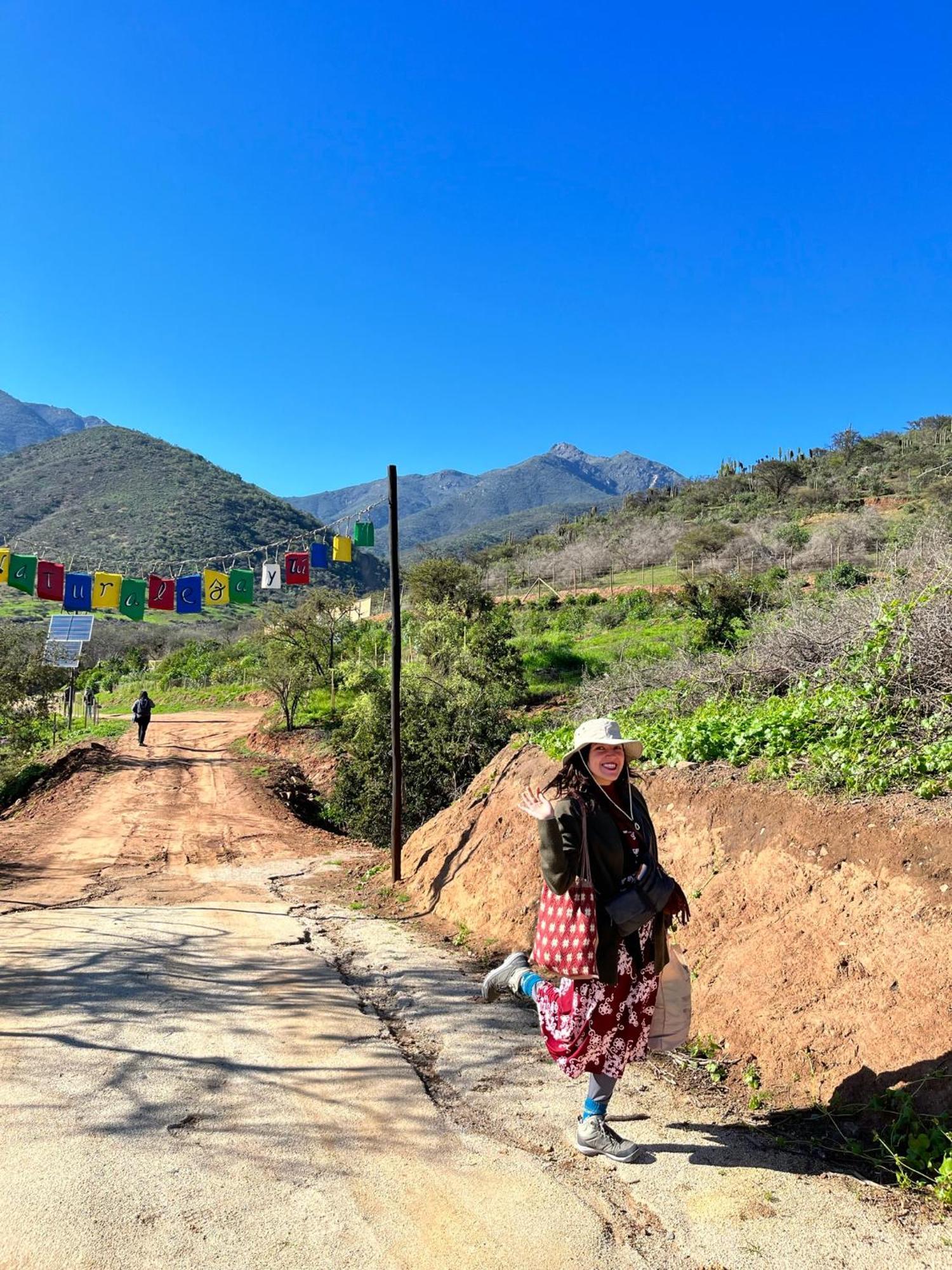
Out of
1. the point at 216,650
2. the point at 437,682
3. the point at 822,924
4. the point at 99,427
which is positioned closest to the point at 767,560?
the point at 437,682

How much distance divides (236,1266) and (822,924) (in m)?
3.17

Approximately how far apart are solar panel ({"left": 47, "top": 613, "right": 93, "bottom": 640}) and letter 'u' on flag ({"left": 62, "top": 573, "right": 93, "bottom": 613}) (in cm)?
904

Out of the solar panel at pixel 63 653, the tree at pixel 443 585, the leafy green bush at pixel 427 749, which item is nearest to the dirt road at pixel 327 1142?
the leafy green bush at pixel 427 749

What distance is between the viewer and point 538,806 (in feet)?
10.6

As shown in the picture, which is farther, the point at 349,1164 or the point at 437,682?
the point at 437,682

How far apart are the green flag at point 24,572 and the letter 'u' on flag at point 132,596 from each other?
155 centimetres

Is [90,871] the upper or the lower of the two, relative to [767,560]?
lower

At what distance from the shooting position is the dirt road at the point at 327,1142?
2686 millimetres

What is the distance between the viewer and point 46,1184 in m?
2.90

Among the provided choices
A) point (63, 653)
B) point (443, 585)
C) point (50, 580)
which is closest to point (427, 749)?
point (50, 580)

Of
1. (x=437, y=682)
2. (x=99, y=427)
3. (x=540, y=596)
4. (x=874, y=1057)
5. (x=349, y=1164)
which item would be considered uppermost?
(x=99, y=427)

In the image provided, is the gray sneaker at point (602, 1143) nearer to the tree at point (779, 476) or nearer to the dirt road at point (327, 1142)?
the dirt road at point (327, 1142)

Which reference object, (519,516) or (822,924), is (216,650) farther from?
(519,516)

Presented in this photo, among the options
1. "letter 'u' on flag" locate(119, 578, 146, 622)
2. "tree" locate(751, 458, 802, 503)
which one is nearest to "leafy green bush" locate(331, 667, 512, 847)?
"letter 'u' on flag" locate(119, 578, 146, 622)
